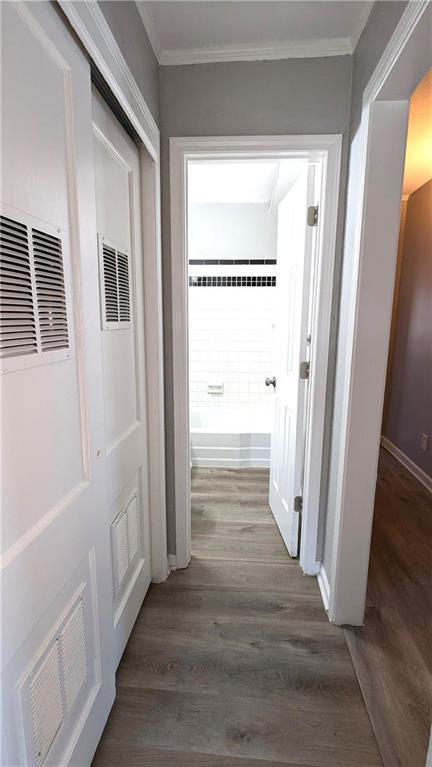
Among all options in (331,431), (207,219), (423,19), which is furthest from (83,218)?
(207,219)

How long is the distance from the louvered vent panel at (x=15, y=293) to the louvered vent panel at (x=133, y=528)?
37.1 inches

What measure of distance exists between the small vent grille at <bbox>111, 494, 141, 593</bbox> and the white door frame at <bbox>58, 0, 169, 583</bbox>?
176 mm

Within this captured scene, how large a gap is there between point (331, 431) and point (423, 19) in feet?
4.58

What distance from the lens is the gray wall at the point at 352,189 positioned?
1.10 m

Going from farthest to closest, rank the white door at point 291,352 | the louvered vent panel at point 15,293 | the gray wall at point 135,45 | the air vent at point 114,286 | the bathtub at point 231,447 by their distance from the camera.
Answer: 1. the bathtub at point 231,447
2. the white door at point 291,352
3. the air vent at point 114,286
4. the gray wall at point 135,45
5. the louvered vent panel at point 15,293

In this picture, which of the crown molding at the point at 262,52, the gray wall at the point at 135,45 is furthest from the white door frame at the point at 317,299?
the crown molding at the point at 262,52

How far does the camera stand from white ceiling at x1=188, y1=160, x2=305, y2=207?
240 centimetres

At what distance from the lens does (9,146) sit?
612mm

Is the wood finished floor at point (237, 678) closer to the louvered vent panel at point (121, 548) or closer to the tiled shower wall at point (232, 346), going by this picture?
the louvered vent panel at point (121, 548)

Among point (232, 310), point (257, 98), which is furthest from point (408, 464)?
point (257, 98)

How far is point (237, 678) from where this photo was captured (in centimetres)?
128

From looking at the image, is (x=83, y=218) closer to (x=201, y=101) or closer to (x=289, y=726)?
(x=201, y=101)

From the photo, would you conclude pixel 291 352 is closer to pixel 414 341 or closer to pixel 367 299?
pixel 367 299

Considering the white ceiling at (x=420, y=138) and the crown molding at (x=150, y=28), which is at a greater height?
the white ceiling at (x=420, y=138)
